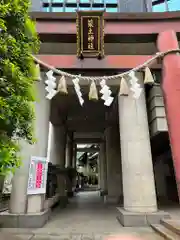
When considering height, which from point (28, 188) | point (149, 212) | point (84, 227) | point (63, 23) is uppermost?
point (63, 23)

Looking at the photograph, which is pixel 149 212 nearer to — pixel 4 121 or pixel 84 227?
pixel 84 227

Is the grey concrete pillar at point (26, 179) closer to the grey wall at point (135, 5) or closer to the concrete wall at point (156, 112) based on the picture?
the concrete wall at point (156, 112)

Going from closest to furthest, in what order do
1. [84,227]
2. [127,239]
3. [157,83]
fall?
[127,239]
[84,227]
[157,83]

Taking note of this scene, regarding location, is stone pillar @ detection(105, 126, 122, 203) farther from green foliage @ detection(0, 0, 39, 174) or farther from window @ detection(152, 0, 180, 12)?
green foliage @ detection(0, 0, 39, 174)

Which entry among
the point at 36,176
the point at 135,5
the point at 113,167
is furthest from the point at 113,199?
the point at 135,5

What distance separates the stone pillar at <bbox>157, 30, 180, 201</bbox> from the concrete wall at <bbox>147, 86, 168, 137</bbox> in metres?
0.96

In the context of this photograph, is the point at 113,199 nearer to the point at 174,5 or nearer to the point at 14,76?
the point at 14,76

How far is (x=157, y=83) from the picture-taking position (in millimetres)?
8469

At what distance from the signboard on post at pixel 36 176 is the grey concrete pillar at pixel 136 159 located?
2.97m

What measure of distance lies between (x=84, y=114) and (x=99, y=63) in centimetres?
669

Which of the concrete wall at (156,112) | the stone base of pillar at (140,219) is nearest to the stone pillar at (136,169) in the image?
the stone base of pillar at (140,219)

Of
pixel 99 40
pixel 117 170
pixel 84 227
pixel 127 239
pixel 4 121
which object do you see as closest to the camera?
pixel 4 121

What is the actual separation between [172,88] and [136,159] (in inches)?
112

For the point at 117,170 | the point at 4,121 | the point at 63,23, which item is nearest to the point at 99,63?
the point at 63,23
